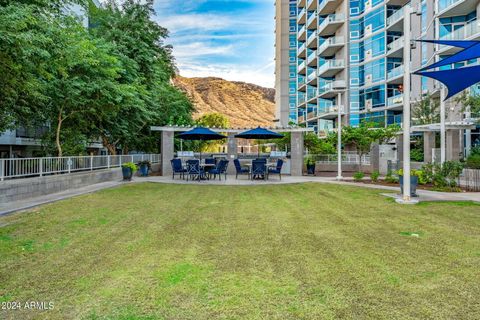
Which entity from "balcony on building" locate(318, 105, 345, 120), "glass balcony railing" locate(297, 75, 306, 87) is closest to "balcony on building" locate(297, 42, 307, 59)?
"glass balcony railing" locate(297, 75, 306, 87)

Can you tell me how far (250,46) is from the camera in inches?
3238

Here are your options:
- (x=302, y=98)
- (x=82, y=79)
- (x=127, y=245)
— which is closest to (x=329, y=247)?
(x=127, y=245)

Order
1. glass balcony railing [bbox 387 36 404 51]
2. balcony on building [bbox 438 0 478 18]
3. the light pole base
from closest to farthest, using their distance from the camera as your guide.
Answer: the light pole base, balcony on building [bbox 438 0 478 18], glass balcony railing [bbox 387 36 404 51]

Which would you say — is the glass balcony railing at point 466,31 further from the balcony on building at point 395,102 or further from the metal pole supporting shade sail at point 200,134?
the metal pole supporting shade sail at point 200,134

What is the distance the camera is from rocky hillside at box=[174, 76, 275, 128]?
12225 centimetres

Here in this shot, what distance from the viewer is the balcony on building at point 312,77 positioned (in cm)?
4341

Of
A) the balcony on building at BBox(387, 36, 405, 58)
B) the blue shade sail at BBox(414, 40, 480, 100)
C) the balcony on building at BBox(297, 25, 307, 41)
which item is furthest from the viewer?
the balcony on building at BBox(297, 25, 307, 41)

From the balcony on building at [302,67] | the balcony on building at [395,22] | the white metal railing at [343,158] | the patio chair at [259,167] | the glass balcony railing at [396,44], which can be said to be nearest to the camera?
the patio chair at [259,167]

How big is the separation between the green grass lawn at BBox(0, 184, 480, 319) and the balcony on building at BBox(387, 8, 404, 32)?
29082mm

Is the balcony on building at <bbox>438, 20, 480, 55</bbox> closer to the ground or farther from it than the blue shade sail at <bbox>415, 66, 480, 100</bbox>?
farther from it

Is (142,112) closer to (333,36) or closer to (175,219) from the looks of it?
(175,219)

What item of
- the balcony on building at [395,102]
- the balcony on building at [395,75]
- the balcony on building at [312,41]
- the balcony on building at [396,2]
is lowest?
the balcony on building at [395,102]

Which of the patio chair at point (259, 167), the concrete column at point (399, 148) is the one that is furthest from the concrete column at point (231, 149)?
the concrete column at point (399, 148)

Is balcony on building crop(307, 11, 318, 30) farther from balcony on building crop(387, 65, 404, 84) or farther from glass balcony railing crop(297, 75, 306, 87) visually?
balcony on building crop(387, 65, 404, 84)
